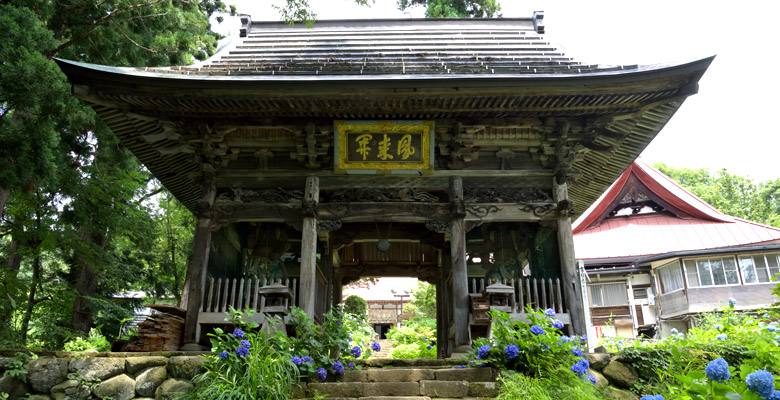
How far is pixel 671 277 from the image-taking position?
21.0 metres

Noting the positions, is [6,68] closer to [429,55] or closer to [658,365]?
[429,55]

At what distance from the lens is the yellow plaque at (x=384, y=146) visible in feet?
26.7

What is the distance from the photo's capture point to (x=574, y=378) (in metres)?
4.96

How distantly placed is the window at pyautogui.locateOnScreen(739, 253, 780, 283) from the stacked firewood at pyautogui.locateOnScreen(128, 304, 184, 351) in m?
20.6

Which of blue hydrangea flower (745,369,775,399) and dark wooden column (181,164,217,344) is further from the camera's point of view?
dark wooden column (181,164,217,344)

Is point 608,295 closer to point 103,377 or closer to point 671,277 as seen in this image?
point 671,277

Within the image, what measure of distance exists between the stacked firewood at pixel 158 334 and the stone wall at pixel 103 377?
3.15ft

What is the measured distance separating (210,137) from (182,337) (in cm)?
314

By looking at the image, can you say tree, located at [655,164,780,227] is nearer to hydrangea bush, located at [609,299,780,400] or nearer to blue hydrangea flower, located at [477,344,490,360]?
hydrangea bush, located at [609,299,780,400]

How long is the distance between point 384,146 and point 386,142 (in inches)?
2.9

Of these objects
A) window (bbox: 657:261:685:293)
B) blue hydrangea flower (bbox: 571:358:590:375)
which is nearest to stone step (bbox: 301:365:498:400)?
blue hydrangea flower (bbox: 571:358:590:375)

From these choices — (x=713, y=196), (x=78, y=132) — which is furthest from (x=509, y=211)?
(x=713, y=196)

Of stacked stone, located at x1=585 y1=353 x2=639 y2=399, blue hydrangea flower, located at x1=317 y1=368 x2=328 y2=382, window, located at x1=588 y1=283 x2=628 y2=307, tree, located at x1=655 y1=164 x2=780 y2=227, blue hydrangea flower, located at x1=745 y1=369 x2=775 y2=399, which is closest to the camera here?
blue hydrangea flower, located at x1=745 y1=369 x2=775 y2=399

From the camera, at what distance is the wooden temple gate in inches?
282
